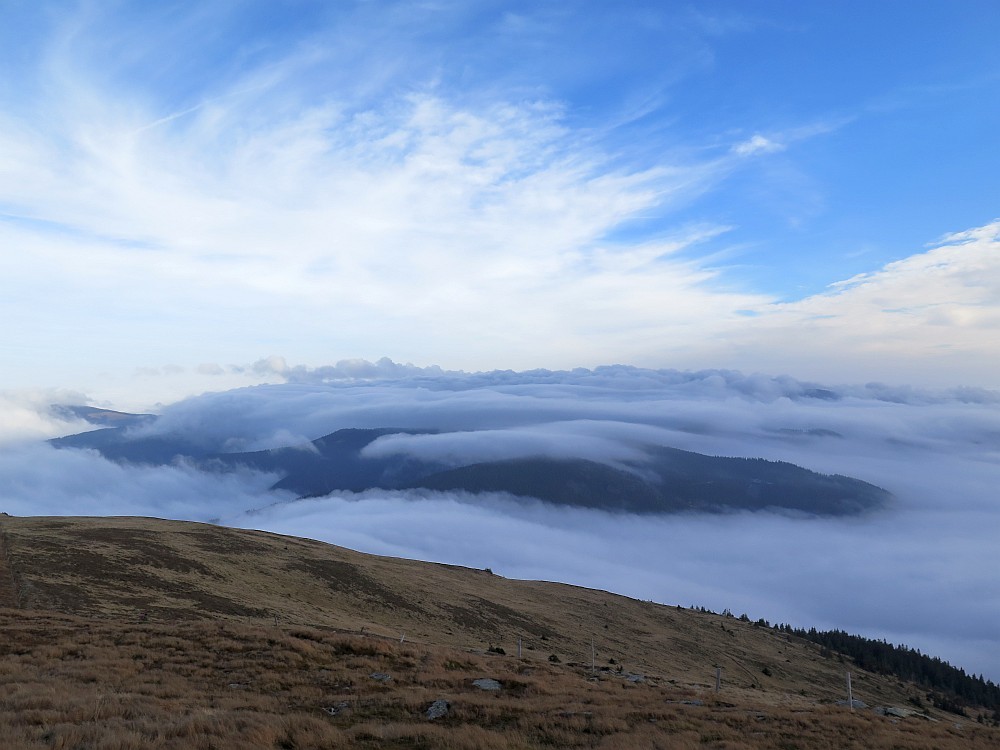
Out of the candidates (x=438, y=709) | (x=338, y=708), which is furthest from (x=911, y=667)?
(x=338, y=708)

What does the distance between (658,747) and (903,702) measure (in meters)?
74.1

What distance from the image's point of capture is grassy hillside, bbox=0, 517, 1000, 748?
12953 millimetres

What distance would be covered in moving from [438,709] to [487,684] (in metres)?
5.48

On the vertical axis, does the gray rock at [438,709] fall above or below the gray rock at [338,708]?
above

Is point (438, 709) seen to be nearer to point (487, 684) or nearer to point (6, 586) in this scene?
point (487, 684)

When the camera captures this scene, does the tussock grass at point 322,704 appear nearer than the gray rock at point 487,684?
Yes

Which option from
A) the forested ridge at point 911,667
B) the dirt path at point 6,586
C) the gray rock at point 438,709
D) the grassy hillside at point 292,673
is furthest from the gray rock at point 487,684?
the forested ridge at point 911,667

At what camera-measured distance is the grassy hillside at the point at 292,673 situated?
42.5 ft

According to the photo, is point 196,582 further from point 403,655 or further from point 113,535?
point 403,655


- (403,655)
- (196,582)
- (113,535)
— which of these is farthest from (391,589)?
(403,655)

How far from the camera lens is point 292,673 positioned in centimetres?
1995

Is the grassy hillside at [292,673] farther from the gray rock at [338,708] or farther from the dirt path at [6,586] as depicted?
the dirt path at [6,586]

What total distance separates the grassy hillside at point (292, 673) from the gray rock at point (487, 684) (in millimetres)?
278

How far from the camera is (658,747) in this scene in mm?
13273
